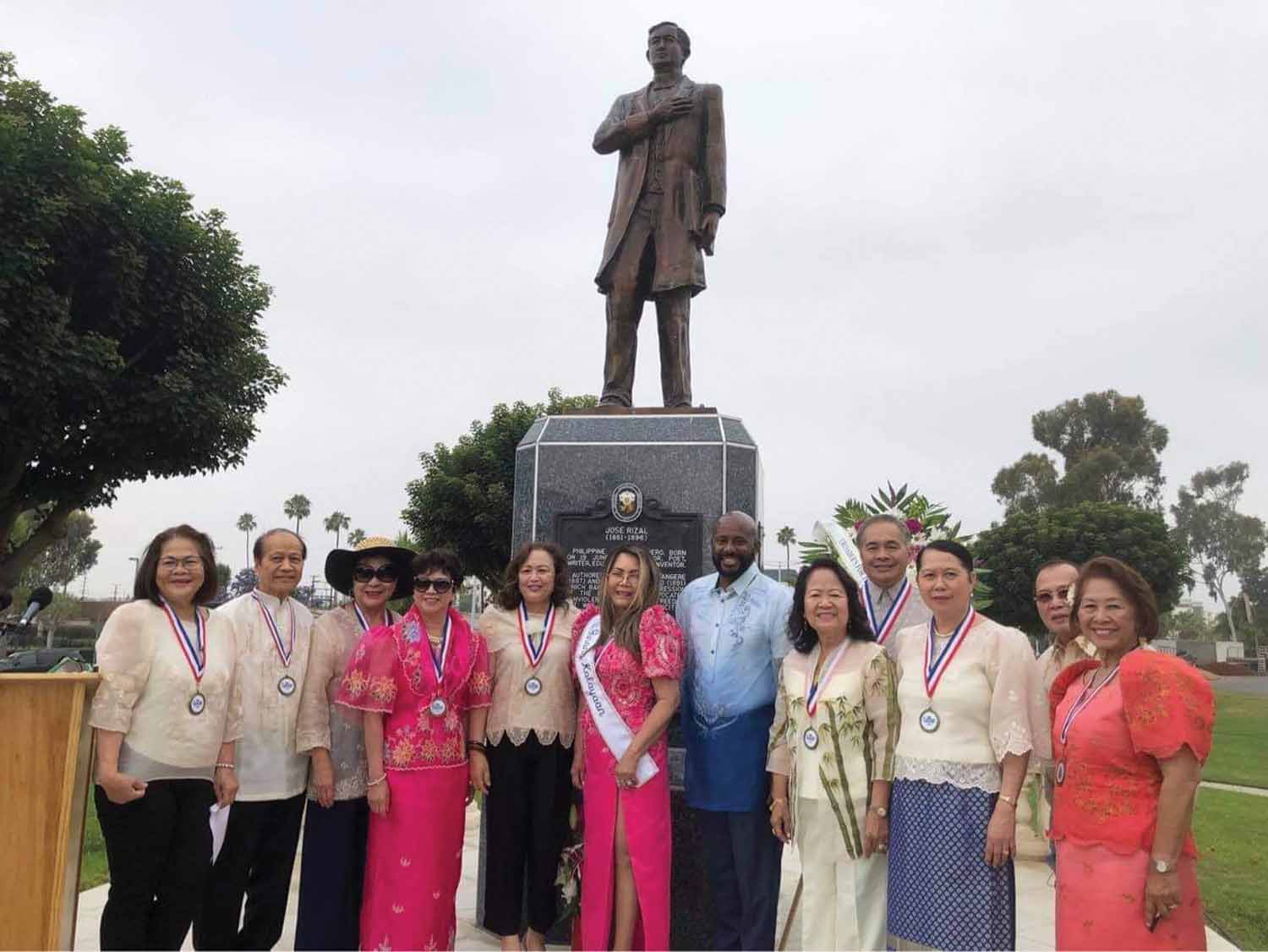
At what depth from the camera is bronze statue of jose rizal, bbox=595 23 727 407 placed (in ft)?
18.2

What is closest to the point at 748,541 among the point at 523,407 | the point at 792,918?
the point at 792,918

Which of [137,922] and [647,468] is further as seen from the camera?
[647,468]

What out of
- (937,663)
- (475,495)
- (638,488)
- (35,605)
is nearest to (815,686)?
(937,663)

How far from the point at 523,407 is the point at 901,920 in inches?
869

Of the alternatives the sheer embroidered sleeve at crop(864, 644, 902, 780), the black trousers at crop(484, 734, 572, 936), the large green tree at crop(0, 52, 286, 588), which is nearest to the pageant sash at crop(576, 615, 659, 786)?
the black trousers at crop(484, 734, 572, 936)

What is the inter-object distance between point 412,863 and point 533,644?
93 centimetres

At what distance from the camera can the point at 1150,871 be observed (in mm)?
2604

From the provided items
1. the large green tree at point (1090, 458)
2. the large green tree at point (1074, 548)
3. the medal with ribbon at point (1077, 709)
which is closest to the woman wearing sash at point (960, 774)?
the medal with ribbon at point (1077, 709)

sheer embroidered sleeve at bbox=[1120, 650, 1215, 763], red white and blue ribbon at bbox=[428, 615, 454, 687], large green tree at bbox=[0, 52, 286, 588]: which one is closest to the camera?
sheer embroidered sleeve at bbox=[1120, 650, 1215, 763]

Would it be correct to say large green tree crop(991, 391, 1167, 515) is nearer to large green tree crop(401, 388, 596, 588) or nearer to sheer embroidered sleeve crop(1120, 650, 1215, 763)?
large green tree crop(401, 388, 596, 588)

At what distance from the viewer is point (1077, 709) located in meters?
2.87

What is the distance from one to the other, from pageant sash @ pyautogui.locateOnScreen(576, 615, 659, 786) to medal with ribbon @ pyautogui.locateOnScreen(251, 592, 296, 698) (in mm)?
1122

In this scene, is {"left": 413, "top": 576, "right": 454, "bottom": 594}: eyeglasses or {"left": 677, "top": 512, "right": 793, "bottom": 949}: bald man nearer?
{"left": 677, "top": 512, "right": 793, "bottom": 949}: bald man

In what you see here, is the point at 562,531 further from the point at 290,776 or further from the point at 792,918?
the point at 792,918
